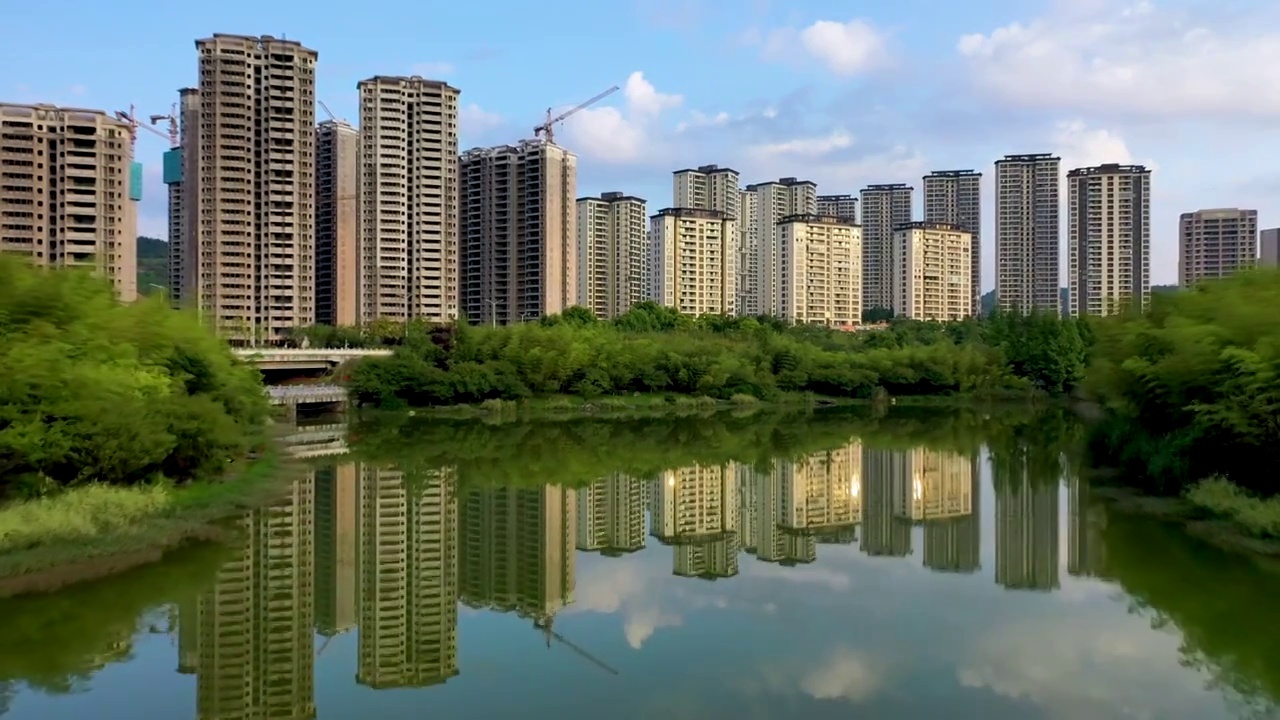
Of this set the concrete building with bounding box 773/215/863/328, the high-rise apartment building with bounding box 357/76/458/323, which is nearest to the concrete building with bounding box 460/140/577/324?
the high-rise apartment building with bounding box 357/76/458/323

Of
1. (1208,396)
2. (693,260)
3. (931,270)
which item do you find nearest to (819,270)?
(693,260)

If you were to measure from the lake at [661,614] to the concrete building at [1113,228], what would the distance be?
39678mm

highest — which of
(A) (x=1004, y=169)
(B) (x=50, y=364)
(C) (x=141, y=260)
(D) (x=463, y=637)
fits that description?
(A) (x=1004, y=169)

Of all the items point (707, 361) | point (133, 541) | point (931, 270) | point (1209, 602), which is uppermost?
point (931, 270)

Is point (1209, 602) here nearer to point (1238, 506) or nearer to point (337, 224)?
point (1238, 506)

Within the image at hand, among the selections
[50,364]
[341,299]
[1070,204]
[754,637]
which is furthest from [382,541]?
[1070,204]

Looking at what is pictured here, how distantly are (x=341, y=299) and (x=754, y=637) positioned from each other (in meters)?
38.1

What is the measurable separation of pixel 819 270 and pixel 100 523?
158ft

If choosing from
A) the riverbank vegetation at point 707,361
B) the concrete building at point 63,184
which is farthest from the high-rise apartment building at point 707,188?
the concrete building at point 63,184

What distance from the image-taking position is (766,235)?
60.0 m

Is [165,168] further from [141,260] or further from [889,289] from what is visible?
[889,289]

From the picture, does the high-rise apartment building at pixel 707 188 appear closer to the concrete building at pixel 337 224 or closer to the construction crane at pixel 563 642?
the concrete building at pixel 337 224

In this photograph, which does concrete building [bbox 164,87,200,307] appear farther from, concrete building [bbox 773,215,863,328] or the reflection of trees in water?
the reflection of trees in water

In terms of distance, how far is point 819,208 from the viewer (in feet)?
221
